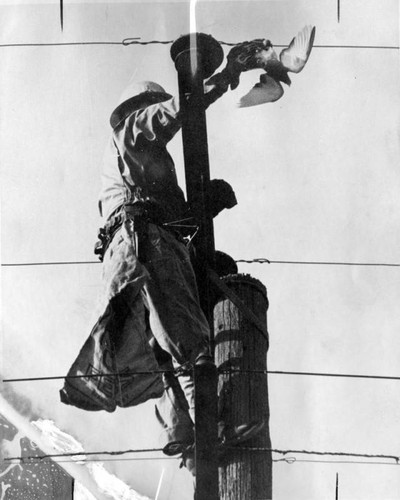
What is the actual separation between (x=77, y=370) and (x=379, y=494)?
1.56 meters

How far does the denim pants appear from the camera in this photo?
5477 mm

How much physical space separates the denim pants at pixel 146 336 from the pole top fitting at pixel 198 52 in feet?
2.99

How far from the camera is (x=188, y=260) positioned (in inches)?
224

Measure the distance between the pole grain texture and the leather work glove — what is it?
44 cm

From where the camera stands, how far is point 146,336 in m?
5.57

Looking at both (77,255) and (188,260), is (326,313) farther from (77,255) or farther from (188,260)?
(77,255)

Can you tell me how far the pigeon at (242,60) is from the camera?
6.09 m

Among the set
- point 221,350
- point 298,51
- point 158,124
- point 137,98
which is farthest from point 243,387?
point 298,51

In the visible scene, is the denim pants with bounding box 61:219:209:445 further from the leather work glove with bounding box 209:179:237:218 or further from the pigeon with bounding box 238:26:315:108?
the pigeon with bounding box 238:26:315:108

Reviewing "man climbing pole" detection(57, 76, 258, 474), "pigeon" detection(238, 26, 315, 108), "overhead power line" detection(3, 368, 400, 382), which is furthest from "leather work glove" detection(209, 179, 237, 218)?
"overhead power line" detection(3, 368, 400, 382)

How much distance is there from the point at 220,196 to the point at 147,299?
730 millimetres

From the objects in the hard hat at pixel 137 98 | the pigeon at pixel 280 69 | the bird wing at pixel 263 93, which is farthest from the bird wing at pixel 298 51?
the hard hat at pixel 137 98

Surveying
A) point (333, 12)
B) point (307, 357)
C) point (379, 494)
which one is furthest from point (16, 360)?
point (333, 12)

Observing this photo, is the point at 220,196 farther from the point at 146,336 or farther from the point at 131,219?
the point at 146,336
